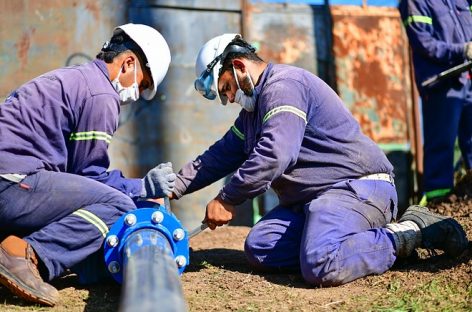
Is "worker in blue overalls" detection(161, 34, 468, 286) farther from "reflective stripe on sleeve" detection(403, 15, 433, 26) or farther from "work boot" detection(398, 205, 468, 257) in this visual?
"reflective stripe on sleeve" detection(403, 15, 433, 26)

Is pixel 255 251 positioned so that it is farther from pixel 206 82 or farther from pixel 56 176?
pixel 56 176

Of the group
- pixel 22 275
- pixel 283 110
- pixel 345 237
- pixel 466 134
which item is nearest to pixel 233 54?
pixel 283 110

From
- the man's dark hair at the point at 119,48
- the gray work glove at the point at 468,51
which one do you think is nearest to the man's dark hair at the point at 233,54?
the man's dark hair at the point at 119,48

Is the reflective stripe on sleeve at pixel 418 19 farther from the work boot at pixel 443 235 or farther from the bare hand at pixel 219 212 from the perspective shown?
the bare hand at pixel 219 212

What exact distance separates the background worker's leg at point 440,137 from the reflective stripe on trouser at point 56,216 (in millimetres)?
3238

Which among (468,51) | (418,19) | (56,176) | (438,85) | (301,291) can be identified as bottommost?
(301,291)

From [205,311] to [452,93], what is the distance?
350 cm

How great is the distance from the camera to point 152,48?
403cm

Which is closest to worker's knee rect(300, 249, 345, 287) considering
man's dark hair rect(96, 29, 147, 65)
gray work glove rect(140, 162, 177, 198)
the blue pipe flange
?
the blue pipe flange

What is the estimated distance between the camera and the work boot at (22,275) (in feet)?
10.5

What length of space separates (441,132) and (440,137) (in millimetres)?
42

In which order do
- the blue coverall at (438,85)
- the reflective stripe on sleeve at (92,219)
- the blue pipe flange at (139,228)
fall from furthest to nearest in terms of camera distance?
the blue coverall at (438,85) < the reflective stripe on sleeve at (92,219) < the blue pipe flange at (139,228)

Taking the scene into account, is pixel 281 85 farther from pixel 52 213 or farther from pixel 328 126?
pixel 52 213

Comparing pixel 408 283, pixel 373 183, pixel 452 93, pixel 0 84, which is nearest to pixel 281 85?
pixel 373 183
